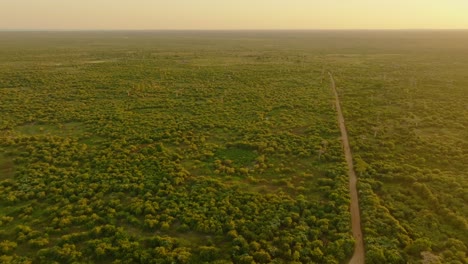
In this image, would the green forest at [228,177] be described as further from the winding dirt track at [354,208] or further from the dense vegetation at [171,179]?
the winding dirt track at [354,208]

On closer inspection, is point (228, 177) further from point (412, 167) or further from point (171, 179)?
point (412, 167)

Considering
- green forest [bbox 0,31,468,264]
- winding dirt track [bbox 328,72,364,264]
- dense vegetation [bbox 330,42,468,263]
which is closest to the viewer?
winding dirt track [bbox 328,72,364,264]

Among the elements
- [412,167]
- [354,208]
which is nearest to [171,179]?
[354,208]

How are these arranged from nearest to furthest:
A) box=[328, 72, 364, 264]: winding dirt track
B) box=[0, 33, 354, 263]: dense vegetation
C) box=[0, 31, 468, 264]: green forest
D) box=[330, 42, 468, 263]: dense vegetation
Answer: box=[328, 72, 364, 264]: winding dirt track < box=[0, 31, 468, 264]: green forest < box=[0, 33, 354, 263]: dense vegetation < box=[330, 42, 468, 263]: dense vegetation

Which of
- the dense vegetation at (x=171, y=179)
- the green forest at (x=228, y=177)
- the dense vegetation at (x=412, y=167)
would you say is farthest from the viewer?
the dense vegetation at (x=412, y=167)

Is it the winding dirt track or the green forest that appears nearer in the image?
the winding dirt track

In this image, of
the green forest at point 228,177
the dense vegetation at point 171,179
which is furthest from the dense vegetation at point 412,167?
the dense vegetation at point 171,179

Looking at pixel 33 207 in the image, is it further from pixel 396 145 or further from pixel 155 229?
pixel 396 145

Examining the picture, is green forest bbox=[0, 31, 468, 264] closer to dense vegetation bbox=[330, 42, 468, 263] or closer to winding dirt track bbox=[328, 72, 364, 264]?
dense vegetation bbox=[330, 42, 468, 263]

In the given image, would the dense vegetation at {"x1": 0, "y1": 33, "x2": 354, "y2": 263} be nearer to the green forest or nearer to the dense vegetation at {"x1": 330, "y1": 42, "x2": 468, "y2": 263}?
the green forest

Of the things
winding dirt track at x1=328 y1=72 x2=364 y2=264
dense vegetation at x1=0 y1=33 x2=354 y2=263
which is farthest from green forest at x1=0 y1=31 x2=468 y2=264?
winding dirt track at x1=328 y1=72 x2=364 y2=264
